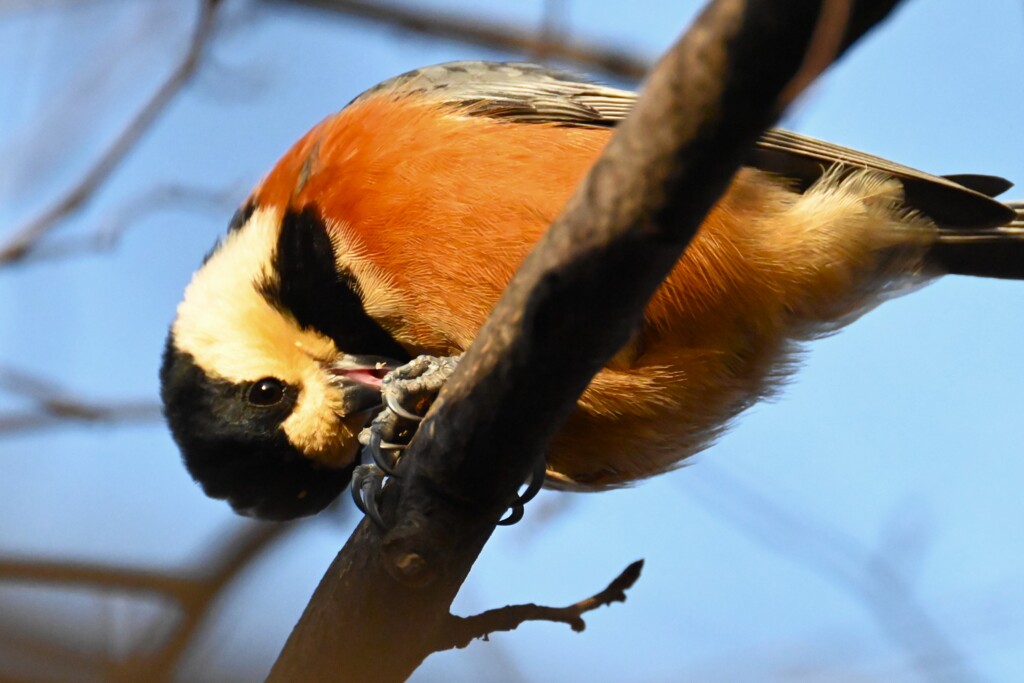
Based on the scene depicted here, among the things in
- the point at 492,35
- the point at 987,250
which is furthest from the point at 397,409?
the point at 492,35

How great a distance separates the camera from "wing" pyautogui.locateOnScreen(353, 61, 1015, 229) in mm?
3469

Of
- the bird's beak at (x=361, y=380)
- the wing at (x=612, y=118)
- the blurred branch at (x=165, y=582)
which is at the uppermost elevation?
the wing at (x=612, y=118)

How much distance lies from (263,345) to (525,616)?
4.10 feet

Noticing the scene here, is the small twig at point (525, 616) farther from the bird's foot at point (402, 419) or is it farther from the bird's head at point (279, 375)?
the bird's head at point (279, 375)

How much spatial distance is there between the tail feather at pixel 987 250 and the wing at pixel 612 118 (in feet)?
0.11

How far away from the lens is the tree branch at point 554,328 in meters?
1.70

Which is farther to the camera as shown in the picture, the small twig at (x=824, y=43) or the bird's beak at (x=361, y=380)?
the bird's beak at (x=361, y=380)

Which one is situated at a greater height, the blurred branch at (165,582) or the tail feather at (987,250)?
the tail feather at (987,250)

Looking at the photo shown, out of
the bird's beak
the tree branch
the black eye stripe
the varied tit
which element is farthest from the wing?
the tree branch

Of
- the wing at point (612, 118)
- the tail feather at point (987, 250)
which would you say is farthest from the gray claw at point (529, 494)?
the tail feather at point (987, 250)

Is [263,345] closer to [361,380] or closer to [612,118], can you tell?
[361,380]

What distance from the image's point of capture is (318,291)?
342 cm

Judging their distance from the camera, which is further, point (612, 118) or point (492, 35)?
point (492, 35)

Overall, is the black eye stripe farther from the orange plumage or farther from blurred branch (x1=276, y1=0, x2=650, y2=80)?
blurred branch (x1=276, y1=0, x2=650, y2=80)
